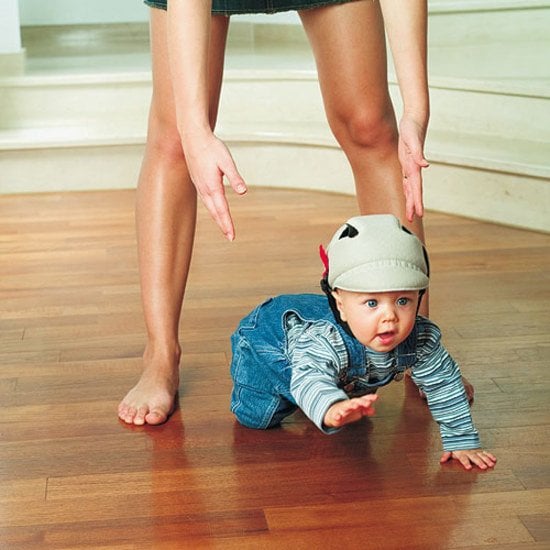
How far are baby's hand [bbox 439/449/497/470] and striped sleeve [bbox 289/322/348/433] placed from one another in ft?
0.56

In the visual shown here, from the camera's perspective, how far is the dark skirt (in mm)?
1429

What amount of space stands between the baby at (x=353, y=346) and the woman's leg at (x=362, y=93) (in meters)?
0.22

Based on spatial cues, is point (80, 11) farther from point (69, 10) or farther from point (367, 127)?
point (367, 127)

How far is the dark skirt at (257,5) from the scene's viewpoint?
143cm

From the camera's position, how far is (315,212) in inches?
104

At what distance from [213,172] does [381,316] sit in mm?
258

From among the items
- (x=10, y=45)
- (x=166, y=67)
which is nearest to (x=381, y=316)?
(x=166, y=67)

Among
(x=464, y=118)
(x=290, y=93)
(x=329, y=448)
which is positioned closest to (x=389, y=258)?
(x=329, y=448)

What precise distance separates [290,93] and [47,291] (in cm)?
120

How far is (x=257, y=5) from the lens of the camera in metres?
1.45

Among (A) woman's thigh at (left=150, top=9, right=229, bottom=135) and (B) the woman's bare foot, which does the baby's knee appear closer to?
(B) the woman's bare foot

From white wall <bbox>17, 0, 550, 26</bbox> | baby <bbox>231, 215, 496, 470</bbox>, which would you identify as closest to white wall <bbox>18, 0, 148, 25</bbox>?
white wall <bbox>17, 0, 550, 26</bbox>

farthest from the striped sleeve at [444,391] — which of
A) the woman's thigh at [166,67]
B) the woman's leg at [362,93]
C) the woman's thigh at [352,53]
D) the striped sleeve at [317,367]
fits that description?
the woman's thigh at [166,67]

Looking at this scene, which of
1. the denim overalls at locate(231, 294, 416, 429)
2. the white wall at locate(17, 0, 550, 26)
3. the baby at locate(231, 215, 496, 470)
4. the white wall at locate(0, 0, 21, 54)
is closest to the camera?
the baby at locate(231, 215, 496, 470)
